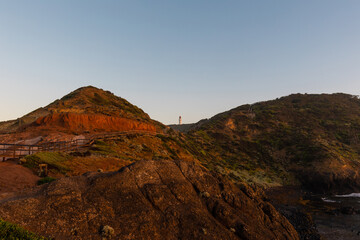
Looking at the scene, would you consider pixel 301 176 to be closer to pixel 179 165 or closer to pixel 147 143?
pixel 147 143

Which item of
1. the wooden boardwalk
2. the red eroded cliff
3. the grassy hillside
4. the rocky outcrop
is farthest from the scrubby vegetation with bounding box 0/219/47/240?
the grassy hillside

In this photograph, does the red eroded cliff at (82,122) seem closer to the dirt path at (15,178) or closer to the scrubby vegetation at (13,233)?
the dirt path at (15,178)

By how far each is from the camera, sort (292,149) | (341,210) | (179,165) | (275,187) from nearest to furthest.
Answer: (179,165), (341,210), (275,187), (292,149)

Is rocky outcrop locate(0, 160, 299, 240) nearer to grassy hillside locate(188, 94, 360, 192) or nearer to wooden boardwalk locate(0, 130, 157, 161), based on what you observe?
wooden boardwalk locate(0, 130, 157, 161)

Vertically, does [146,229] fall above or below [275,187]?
above

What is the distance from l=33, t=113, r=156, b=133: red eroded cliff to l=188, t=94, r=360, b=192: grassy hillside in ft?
81.1

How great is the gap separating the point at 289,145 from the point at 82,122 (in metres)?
67.3

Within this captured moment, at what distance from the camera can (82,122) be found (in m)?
45.4

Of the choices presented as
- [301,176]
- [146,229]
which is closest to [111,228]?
[146,229]

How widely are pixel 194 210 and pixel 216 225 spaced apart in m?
1.39

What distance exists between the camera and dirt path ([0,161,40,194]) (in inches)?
574

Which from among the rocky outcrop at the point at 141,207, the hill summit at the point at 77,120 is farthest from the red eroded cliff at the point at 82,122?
the rocky outcrop at the point at 141,207

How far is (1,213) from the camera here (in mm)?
7805

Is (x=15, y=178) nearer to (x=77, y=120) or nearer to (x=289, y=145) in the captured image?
(x=77, y=120)
